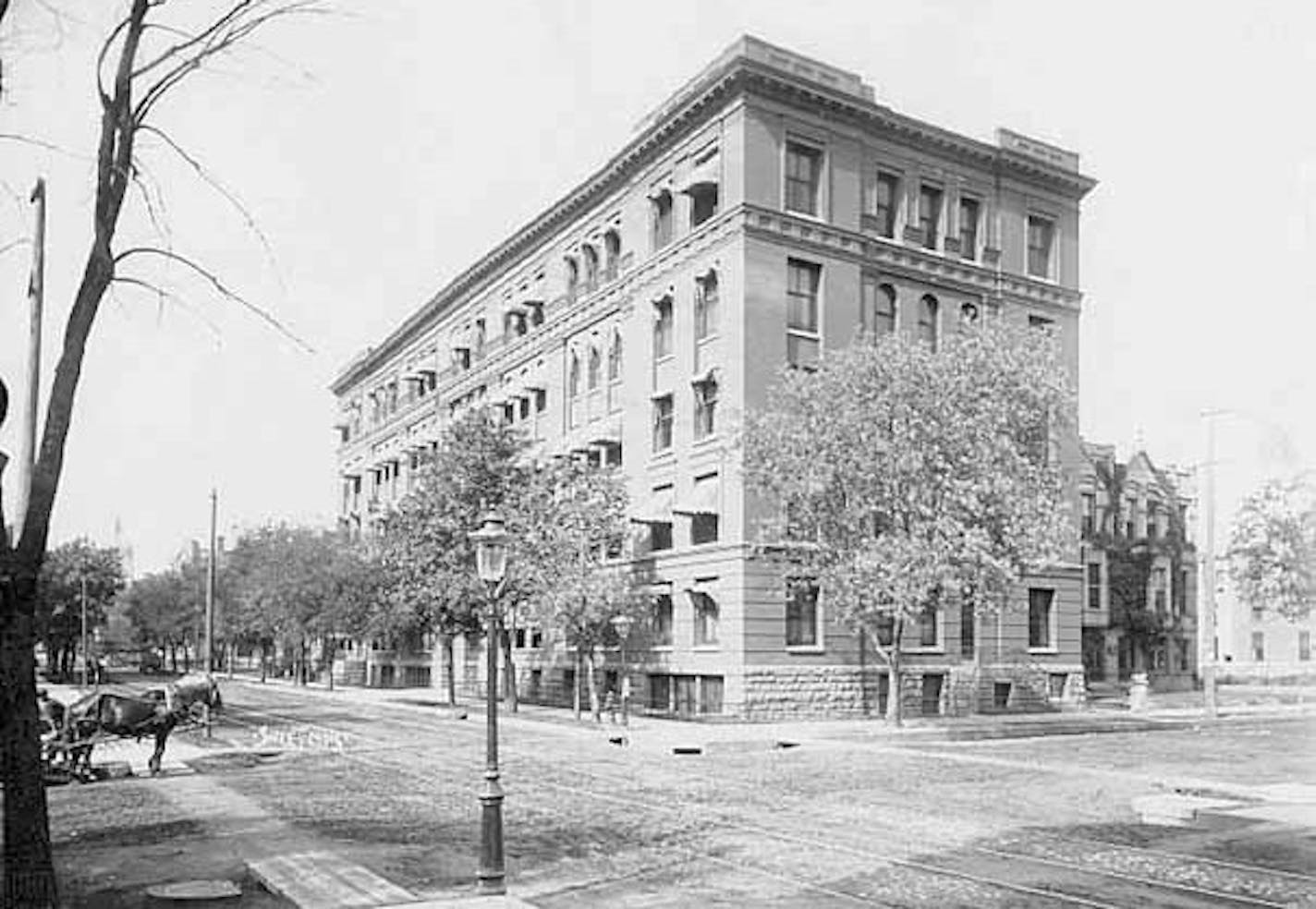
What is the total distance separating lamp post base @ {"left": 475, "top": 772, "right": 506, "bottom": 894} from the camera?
13016 mm

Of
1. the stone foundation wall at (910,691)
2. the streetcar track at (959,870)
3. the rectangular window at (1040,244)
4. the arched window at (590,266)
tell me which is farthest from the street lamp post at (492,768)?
the rectangular window at (1040,244)

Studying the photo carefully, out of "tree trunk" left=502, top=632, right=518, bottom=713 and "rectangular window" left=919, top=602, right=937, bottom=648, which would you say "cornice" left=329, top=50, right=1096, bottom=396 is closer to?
"rectangular window" left=919, top=602, right=937, bottom=648

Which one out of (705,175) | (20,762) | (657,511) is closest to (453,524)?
(657,511)

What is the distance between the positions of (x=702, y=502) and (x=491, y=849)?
30.7 metres

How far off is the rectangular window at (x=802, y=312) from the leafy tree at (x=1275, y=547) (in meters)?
23.5

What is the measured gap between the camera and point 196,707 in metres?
34.8

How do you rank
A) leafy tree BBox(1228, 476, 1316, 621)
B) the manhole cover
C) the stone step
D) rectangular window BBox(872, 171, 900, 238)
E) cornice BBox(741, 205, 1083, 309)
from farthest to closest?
leafy tree BBox(1228, 476, 1316, 621)
rectangular window BBox(872, 171, 900, 238)
cornice BBox(741, 205, 1083, 309)
the manhole cover
the stone step

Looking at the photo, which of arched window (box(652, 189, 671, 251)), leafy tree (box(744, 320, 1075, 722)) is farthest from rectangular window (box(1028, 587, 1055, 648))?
arched window (box(652, 189, 671, 251))

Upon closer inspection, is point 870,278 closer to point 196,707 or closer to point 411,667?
point 196,707

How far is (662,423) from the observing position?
4738 cm

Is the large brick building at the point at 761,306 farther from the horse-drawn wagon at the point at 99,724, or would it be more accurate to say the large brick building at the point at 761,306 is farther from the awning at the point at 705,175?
the horse-drawn wagon at the point at 99,724

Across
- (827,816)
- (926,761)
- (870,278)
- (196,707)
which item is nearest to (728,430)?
(870,278)

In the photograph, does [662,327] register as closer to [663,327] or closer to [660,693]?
[663,327]

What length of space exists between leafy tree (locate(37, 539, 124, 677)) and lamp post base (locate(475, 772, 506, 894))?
226 feet
